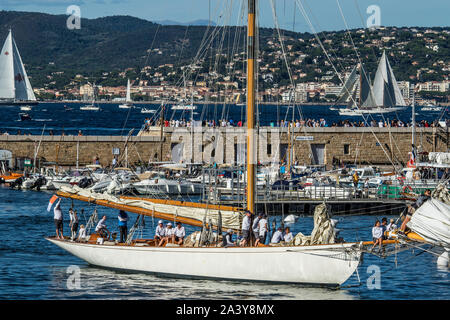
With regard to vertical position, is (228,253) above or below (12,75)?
below

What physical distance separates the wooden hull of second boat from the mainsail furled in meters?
104

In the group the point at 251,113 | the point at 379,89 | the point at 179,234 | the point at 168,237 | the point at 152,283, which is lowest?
the point at 152,283

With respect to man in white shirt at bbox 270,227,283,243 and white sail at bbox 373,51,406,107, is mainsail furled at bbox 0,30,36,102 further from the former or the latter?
man in white shirt at bbox 270,227,283,243

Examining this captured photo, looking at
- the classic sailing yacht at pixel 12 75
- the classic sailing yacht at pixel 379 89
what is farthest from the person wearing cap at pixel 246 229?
the classic sailing yacht at pixel 12 75

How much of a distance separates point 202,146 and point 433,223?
40453mm

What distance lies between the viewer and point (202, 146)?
6372 cm

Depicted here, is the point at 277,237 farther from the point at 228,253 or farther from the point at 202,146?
the point at 202,146

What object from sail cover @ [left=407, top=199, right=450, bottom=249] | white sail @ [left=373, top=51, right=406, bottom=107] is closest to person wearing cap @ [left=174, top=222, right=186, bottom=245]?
sail cover @ [left=407, top=199, right=450, bottom=249]

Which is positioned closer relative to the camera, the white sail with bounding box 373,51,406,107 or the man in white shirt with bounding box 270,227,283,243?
the man in white shirt with bounding box 270,227,283,243

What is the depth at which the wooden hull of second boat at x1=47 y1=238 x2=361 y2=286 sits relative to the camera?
2567cm

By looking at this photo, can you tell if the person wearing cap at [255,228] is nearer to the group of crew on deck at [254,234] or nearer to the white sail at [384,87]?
the group of crew on deck at [254,234]

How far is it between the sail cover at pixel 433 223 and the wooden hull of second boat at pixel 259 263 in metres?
2.09

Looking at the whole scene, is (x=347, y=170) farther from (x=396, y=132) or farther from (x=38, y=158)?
(x=38, y=158)

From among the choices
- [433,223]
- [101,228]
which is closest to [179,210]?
[101,228]
